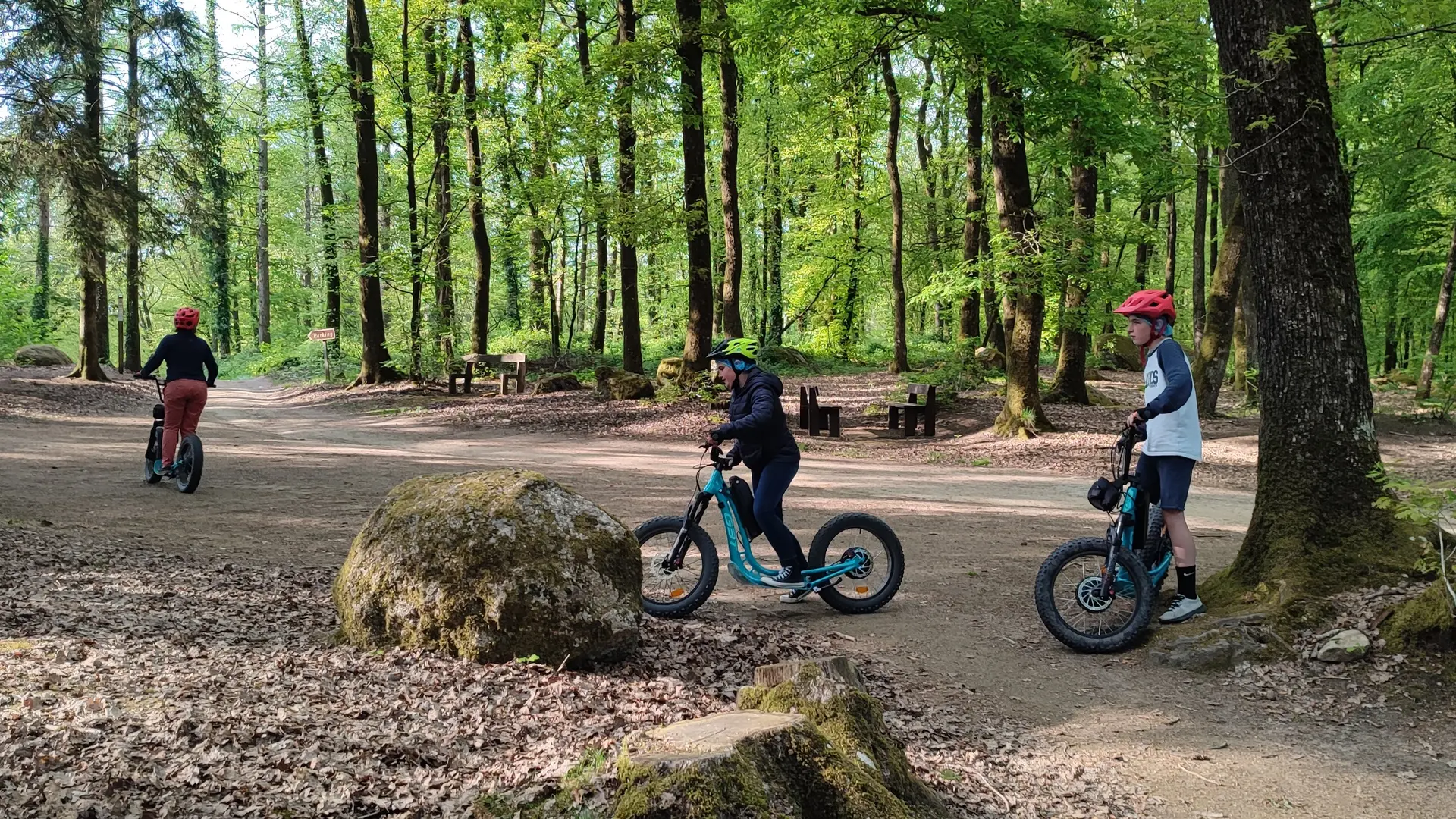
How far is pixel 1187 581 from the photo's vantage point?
5.38 metres

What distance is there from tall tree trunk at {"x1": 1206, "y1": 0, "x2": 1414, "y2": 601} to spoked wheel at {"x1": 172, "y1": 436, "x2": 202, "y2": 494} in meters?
9.65

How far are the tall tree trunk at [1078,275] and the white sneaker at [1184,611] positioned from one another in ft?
31.4

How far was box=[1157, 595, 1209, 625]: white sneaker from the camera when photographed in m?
5.35

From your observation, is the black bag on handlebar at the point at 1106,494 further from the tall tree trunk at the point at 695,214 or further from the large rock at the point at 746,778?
the tall tree trunk at the point at 695,214

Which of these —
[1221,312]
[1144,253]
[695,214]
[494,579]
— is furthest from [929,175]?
[494,579]

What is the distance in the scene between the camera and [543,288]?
112 feet

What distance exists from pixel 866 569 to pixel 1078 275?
35.8 ft

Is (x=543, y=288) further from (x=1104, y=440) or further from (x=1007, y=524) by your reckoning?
(x=1007, y=524)

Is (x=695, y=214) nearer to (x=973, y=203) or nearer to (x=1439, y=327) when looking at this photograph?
(x=973, y=203)

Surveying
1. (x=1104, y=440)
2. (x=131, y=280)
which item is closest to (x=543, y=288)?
(x=131, y=280)

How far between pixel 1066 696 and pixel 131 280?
24476 mm

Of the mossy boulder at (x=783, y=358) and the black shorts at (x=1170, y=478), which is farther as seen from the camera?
the mossy boulder at (x=783, y=358)

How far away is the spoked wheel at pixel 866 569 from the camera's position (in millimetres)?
6121

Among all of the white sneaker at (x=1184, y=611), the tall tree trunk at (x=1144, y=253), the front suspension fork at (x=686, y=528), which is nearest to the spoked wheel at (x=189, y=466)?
the front suspension fork at (x=686, y=528)
